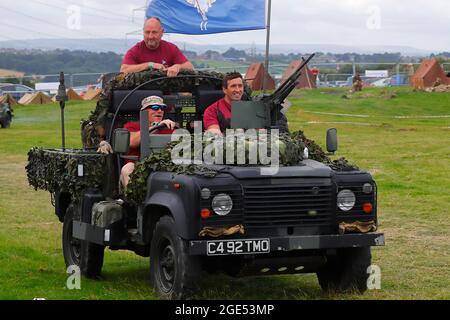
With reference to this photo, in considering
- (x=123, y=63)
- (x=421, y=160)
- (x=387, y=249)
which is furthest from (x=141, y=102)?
(x=421, y=160)

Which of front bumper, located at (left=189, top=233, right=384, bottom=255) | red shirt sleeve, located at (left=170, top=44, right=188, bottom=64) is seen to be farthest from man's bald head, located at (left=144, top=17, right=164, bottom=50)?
front bumper, located at (left=189, top=233, right=384, bottom=255)

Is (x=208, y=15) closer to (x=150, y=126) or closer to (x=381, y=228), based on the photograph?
(x=381, y=228)

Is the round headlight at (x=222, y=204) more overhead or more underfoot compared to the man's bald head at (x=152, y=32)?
more underfoot

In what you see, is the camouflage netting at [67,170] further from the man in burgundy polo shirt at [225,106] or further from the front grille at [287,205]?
the front grille at [287,205]

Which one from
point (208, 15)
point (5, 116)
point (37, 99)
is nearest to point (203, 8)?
point (208, 15)

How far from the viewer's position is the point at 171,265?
30.7ft

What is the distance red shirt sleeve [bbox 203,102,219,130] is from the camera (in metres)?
10.6

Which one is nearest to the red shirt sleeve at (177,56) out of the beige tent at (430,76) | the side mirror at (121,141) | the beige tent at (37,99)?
the side mirror at (121,141)

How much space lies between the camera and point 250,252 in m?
8.91

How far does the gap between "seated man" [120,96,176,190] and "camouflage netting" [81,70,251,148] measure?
61 centimetres

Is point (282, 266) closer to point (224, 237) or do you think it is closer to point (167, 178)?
point (224, 237)

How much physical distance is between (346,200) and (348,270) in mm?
733

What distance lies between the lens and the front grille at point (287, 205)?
9070 millimetres

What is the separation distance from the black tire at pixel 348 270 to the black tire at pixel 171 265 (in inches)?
55.6
